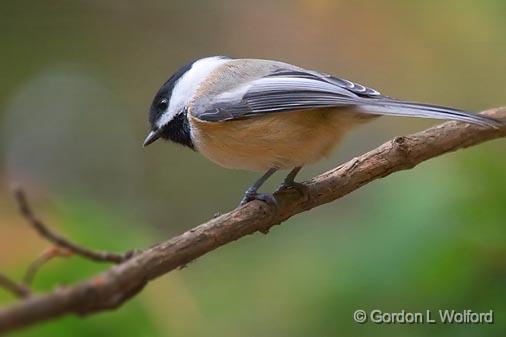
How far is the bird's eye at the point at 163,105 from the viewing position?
1.97 meters

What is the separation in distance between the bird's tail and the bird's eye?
0.64 meters

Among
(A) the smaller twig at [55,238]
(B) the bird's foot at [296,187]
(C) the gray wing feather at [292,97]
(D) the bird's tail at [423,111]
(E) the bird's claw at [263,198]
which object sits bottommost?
(A) the smaller twig at [55,238]

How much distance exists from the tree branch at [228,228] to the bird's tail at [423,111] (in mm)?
99

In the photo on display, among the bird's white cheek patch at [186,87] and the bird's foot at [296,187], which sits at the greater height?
the bird's white cheek patch at [186,87]

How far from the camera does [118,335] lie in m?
1.60

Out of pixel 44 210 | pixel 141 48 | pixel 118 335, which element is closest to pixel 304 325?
pixel 118 335

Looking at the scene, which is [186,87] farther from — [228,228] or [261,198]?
[228,228]

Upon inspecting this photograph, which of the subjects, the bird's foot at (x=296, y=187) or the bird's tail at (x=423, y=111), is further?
the bird's foot at (x=296, y=187)

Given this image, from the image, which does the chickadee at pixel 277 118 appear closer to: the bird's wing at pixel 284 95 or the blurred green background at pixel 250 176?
the bird's wing at pixel 284 95

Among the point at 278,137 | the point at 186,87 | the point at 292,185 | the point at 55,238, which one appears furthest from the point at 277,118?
the point at 55,238

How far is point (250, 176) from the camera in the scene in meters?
3.81

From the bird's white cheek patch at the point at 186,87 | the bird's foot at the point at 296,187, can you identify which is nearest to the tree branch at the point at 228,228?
the bird's foot at the point at 296,187

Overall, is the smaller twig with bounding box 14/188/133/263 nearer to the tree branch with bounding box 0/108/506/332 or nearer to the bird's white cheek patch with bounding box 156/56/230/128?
the tree branch with bounding box 0/108/506/332

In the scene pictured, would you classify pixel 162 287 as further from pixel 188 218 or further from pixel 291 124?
pixel 188 218
